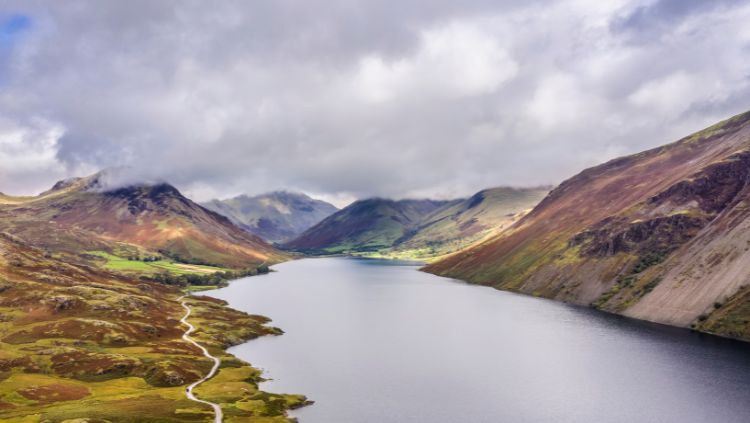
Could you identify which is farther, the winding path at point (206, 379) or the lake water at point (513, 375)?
the lake water at point (513, 375)

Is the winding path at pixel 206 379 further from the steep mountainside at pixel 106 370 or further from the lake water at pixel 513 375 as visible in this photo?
the lake water at pixel 513 375

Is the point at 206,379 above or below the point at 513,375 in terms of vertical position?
below

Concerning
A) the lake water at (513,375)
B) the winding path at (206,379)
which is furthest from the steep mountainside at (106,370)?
the lake water at (513,375)

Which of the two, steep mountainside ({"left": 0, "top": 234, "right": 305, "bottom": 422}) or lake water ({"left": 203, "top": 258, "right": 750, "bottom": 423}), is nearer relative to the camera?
steep mountainside ({"left": 0, "top": 234, "right": 305, "bottom": 422})

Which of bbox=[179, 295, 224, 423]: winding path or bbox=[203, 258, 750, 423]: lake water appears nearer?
bbox=[179, 295, 224, 423]: winding path

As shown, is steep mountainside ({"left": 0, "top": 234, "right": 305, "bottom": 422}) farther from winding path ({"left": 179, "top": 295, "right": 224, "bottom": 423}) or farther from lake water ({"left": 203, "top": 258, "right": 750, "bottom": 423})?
lake water ({"left": 203, "top": 258, "right": 750, "bottom": 423})

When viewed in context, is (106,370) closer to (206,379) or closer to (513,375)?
(206,379)

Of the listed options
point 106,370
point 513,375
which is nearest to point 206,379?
point 106,370

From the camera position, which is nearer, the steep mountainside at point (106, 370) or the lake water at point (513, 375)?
the steep mountainside at point (106, 370)

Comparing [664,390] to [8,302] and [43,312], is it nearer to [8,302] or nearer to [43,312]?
[43,312]

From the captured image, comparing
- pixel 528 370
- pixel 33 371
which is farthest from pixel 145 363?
pixel 528 370

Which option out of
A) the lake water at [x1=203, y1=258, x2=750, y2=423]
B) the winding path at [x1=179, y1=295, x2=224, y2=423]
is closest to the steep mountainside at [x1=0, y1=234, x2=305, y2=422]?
the winding path at [x1=179, y1=295, x2=224, y2=423]
